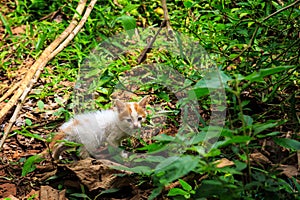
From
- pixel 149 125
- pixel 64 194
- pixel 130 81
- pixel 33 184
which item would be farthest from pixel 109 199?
pixel 130 81

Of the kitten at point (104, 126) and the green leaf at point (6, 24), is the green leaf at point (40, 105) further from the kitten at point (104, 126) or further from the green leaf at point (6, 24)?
the green leaf at point (6, 24)

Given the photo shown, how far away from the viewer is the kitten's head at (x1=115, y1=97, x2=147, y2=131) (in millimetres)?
3420

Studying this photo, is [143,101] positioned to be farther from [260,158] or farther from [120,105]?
[260,158]

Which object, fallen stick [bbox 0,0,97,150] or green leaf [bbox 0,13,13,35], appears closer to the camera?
fallen stick [bbox 0,0,97,150]

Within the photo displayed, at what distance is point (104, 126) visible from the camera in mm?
3482

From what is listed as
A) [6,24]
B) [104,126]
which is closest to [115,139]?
[104,126]

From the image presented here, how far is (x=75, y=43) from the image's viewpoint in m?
4.67

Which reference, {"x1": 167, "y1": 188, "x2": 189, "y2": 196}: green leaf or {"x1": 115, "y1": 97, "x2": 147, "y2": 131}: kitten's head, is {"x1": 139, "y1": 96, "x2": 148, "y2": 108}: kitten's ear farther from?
{"x1": 167, "y1": 188, "x2": 189, "y2": 196}: green leaf

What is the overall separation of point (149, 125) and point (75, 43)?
58.4 inches

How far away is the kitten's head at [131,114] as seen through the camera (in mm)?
3420

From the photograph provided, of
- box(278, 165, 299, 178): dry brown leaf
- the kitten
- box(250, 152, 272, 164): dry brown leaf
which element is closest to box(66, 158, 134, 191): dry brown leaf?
the kitten

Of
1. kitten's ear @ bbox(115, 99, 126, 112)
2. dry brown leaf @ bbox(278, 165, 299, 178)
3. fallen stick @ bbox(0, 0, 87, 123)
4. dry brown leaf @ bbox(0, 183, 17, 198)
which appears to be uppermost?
fallen stick @ bbox(0, 0, 87, 123)

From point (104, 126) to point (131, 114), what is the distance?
234 millimetres

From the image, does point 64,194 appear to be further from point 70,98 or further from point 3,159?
point 70,98
